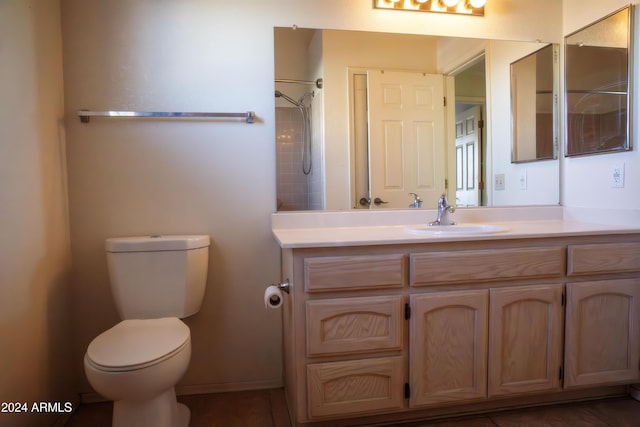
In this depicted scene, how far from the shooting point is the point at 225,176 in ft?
5.91

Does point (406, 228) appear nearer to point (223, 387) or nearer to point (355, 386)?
point (355, 386)

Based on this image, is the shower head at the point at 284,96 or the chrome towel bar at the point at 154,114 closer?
the chrome towel bar at the point at 154,114

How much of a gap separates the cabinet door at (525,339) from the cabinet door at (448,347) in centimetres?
6

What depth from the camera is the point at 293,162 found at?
6.02 feet

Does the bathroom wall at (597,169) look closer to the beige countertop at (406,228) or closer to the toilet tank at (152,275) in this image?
the beige countertop at (406,228)

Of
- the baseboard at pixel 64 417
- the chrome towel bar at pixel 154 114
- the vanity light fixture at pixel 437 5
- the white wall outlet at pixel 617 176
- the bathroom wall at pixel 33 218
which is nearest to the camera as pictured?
the bathroom wall at pixel 33 218

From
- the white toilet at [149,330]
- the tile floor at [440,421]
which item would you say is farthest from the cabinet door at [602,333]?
the white toilet at [149,330]

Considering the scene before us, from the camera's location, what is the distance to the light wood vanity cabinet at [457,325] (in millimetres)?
1366

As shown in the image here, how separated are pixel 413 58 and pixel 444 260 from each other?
113cm

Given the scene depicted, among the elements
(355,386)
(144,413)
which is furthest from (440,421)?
(144,413)

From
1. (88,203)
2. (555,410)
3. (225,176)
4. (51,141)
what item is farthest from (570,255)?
(51,141)

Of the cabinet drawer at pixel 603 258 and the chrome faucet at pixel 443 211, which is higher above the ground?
the chrome faucet at pixel 443 211

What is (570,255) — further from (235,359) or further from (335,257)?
(235,359)

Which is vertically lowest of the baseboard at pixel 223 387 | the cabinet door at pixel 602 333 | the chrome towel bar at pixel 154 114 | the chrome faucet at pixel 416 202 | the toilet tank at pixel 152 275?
the baseboard at pixel 223 387
